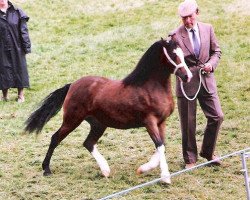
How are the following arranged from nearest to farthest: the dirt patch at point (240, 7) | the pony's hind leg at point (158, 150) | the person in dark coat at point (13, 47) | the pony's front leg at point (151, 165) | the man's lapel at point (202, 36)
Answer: the pony's hind leg at point (158, 150)
the pony's front leg at point (151, 165)
the man's lapel at point (202, 36)
the person in dark coat at point (13, 47)
the dirt patch at point (240, 7)

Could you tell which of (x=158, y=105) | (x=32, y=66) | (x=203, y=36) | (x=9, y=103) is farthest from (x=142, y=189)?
(x=32, y=66)

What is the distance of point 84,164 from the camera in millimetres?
8328

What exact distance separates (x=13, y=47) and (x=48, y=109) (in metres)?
3.99

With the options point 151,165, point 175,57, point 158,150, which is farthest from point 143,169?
point 175,57

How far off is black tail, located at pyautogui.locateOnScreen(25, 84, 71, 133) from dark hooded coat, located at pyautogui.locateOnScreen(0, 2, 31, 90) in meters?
3.76

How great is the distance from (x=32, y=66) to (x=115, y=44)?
6.96 feet

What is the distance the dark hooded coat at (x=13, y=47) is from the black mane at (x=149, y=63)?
4.76m

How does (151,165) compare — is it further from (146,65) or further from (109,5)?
(109,5)

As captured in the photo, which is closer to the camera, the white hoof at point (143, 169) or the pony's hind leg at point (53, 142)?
the white hoof at point (143, 169)

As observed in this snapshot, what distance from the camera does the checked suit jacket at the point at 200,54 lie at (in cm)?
748

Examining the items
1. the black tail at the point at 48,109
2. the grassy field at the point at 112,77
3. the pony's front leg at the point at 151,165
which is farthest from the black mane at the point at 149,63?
the grassy field at the point at 112,77

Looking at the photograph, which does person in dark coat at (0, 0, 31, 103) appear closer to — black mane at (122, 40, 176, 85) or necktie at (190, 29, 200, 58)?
black mane at (122, 40, 176, 85)

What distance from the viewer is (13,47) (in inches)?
463

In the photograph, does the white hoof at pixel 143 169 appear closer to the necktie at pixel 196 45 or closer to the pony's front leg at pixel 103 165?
the pony's front leg at pixel 103 165
